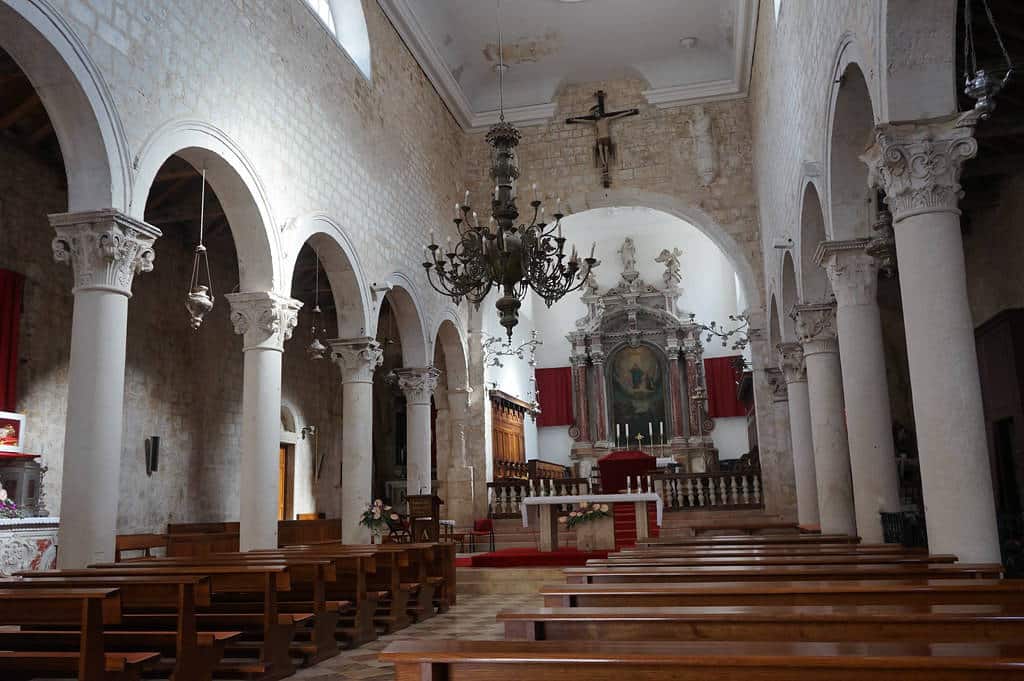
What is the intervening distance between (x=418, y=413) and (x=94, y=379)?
317 inches

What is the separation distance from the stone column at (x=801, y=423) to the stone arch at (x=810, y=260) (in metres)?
1.99

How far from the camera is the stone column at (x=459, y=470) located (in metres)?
15.9

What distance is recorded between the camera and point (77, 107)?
21.5 ft

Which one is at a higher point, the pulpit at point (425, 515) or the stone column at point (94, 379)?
the stone column at point (94, 379)

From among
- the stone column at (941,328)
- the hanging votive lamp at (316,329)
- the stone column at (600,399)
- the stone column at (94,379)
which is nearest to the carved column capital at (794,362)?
the hanging votive lamp at (316,329)

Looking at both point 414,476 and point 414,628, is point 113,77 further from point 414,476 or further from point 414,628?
point 414,476

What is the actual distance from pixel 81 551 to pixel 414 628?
2793 mm

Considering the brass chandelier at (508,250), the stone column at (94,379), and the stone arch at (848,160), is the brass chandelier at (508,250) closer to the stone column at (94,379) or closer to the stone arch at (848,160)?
the stone arch at (848,160)

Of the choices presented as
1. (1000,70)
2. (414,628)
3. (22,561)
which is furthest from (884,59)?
(22,561)

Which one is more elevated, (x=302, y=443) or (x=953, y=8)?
(x=953, y=8)

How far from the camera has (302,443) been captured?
645 inches

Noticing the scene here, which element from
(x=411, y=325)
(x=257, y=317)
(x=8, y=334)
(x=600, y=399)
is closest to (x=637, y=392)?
(x=600, y=399)

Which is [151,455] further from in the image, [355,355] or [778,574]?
[778,574]

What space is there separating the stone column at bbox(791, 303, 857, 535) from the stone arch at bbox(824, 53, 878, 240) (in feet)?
6.71
